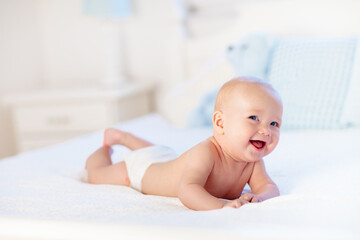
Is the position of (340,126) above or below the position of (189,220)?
below

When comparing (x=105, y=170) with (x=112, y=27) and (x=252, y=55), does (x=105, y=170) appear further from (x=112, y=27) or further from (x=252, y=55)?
(x=112, y=27)

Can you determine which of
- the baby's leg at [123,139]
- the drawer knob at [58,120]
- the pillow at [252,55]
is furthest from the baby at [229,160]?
the drawer knob at [58,120]

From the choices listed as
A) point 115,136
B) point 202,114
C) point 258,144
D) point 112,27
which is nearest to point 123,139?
point 115,136

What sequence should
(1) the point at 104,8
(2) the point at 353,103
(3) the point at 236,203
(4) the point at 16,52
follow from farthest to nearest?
(4) the point at 16,52 < (1) the point at 104,8 < (2) the point at 353,103 < (3) the point at 236,203

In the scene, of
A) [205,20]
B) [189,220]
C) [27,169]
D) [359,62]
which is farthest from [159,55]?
[189,220]

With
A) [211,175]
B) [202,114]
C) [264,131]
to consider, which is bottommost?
[202,114]

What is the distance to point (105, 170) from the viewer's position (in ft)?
4.08

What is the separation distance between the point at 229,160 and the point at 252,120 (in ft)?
0.40

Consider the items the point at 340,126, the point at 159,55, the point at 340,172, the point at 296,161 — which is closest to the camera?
the point at 340,172

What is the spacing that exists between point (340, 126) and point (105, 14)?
1.39 metres

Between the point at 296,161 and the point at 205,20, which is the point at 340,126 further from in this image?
the point at 205,20

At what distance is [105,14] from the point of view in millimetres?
2555

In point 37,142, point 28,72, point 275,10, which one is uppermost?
point 275,10

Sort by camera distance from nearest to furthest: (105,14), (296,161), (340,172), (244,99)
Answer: (244,99) < (340,172) < (296,161) < (105,14)
